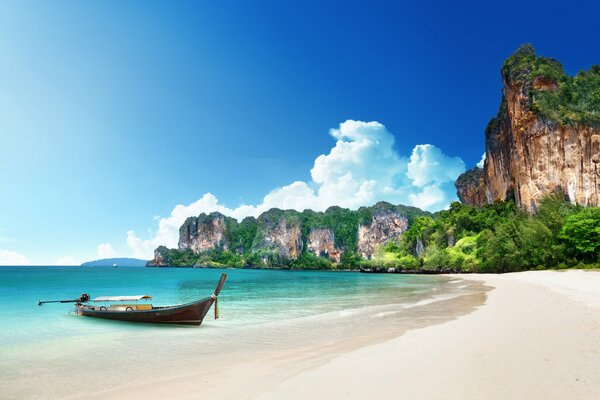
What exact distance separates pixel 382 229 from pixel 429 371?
187895 millimetres

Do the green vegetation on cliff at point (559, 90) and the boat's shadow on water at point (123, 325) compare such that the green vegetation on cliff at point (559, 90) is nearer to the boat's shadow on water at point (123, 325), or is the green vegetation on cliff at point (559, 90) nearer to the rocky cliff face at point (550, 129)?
the rocky cliff face at point (550, 129)

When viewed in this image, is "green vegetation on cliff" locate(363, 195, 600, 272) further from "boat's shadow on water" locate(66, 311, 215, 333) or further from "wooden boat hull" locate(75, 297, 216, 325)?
"boat's shadow on water" locate(66, 311, 215, 333)

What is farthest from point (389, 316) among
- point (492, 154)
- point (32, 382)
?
point (492, 154)

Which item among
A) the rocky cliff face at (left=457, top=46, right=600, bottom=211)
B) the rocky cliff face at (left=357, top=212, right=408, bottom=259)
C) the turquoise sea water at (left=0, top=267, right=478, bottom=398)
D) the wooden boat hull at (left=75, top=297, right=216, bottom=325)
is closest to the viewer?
the turquoise sea water at (left=0, top=267, right=478, bottom=398)

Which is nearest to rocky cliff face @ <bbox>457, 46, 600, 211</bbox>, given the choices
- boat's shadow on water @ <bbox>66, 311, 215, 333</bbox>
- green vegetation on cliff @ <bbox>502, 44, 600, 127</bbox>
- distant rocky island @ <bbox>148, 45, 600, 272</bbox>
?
green vegetation on cliff @ <bbox>502, 44, 600, 127</bbox>

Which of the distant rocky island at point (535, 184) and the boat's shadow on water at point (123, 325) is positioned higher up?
the distant rocky island at point (535, 184)

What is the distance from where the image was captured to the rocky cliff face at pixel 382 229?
18700 cm

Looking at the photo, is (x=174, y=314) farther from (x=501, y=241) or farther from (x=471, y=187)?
(x=471, y=187)

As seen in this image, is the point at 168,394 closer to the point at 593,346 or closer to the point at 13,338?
the point at 593,346

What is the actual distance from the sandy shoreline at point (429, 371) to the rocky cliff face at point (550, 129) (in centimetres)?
6091

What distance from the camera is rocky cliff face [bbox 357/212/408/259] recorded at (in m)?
187

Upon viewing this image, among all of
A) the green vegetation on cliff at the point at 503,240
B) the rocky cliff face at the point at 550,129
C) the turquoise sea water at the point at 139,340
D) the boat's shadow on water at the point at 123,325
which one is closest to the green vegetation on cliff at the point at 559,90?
the rocky cliff face at the point at 550,129

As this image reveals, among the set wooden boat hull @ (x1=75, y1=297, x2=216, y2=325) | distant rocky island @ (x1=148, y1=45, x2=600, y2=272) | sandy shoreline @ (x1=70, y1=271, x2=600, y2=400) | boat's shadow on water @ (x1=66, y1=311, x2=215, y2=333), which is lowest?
boat's shadow on water @ (x1=66, y1=311, x2=215, y2=333)

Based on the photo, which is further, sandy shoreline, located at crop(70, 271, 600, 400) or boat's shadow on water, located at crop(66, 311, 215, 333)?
boat's shadow on water, located at crop(66, 311, 215, 333)
